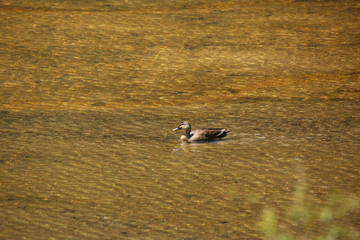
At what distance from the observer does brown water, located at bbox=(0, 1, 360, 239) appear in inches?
161

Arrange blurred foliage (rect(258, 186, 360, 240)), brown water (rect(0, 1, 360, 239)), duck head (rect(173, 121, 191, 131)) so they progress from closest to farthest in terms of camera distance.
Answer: blurred foliage (rect(258, 186, 360, 240)) < brown water (rect(0, 1, 360, 239)) < duck head (rect(173, 121, 191, 131))

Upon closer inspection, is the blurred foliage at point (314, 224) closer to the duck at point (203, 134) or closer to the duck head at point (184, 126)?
the duck at point (203, 134)

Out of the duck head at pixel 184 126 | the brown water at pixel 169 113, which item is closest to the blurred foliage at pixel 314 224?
the brown water at pixel 169 113

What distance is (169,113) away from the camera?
20.7ft

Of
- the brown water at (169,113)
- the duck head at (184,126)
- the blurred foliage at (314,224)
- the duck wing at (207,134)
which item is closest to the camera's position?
the blurred foliage at (314,224)

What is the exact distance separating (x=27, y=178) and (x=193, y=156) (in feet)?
4.61

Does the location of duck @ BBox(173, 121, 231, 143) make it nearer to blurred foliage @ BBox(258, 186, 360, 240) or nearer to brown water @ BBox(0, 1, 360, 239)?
brown water @ BBox(0, 1, 360, 239)

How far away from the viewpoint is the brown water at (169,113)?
161 inches

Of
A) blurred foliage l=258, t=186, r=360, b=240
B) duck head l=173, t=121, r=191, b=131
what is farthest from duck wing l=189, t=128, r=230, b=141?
blurred foliage l=258, t=186, r=360, b=240

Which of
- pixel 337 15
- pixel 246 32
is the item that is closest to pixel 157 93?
pixel 246 32

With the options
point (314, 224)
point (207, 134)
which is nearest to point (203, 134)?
point (207, 134)

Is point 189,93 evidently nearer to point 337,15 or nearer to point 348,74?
point 348,74

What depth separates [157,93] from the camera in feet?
22.6

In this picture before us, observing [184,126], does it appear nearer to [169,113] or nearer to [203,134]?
[203,134]
